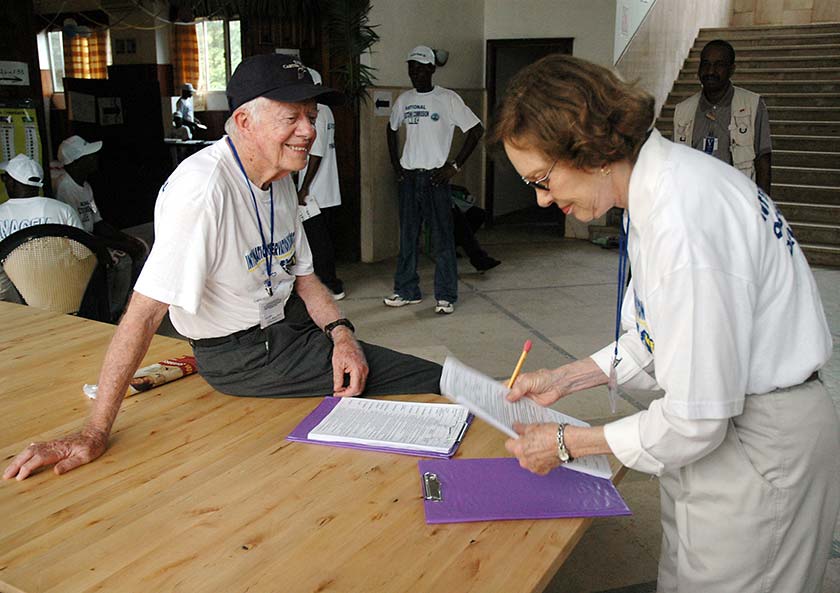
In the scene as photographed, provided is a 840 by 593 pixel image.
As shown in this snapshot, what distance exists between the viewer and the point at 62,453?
1.76 m

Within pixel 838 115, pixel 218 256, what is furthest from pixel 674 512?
pixel 838 115

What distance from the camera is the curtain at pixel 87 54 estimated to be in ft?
41.5

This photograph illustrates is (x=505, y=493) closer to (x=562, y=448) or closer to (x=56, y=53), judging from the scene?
(x=562, y=448)

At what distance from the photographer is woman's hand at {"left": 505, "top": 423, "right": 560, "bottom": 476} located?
144 cm

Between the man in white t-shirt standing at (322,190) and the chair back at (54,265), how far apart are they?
6.13ft

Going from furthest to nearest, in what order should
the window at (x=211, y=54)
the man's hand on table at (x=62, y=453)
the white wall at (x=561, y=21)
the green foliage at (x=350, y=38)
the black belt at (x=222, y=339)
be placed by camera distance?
1. the window at (x=211, y=54)
2. the white wall at (x=561, y=21)
3. the green foliage at (x=350, y=38)
4. the black belt at (x=222, y=339)
5. the man's hand on table at (x=62, y=453)

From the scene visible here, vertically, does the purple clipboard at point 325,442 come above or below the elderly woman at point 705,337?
below

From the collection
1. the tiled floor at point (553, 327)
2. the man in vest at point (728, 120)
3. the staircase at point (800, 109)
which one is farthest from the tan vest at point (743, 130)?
the staircase at point (800, 109)

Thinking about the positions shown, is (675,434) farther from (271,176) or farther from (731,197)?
(271,176)

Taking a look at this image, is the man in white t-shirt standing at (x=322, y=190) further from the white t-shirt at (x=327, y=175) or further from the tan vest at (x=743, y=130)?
the tan vest at (x=743, y=130)

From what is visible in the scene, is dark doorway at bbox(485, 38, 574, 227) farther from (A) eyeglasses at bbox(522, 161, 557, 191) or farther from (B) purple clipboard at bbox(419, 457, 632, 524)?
(A) eyeglasses at bbox(522, 161, 557, 191)

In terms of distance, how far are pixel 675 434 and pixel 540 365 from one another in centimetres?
306

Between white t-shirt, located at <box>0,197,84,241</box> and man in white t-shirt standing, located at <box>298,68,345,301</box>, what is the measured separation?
1662mm

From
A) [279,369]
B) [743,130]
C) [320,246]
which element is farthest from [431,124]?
[279,369]
